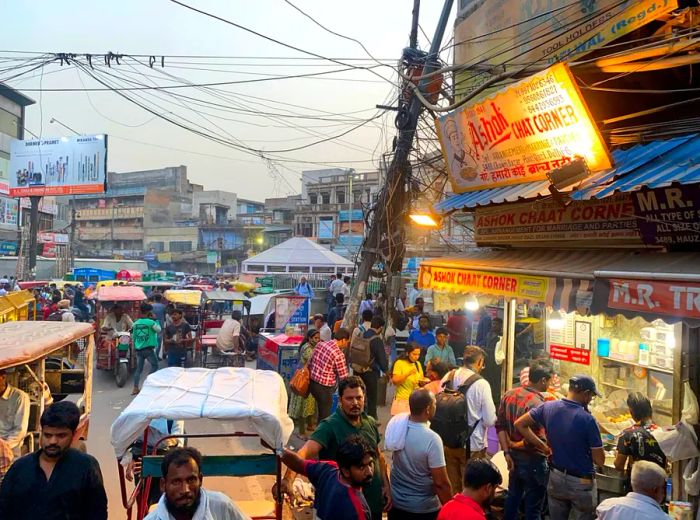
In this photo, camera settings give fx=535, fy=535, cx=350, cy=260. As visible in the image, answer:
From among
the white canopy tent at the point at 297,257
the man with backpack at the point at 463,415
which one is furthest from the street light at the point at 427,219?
the white canopy tent at the point at 297,257

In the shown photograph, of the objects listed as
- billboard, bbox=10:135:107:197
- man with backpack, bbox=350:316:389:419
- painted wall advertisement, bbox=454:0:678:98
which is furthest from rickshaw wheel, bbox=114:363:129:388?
billboard, bbox=10:135:107:197

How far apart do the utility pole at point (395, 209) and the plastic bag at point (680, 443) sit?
650 cm

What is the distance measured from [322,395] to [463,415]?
2730 millimetres

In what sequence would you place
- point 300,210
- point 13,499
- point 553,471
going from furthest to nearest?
point 300,210
point 553,471
point 13,499

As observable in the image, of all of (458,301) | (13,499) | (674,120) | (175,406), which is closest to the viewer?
(13,499)

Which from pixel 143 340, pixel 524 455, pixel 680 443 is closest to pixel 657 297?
pixel 680 443

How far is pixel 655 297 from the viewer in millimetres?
4520

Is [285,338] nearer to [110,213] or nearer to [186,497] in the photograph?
[186,497]

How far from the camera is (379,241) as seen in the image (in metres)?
11.2

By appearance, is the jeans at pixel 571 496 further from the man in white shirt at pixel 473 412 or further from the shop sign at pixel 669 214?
the shop sign at pixel 669 214

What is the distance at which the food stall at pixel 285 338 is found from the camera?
10000mm

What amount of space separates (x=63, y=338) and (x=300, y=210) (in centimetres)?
5481

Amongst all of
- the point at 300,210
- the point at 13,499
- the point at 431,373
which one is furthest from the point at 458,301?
the point at 300,210

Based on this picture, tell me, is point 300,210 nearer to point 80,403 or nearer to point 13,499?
point 80,403
